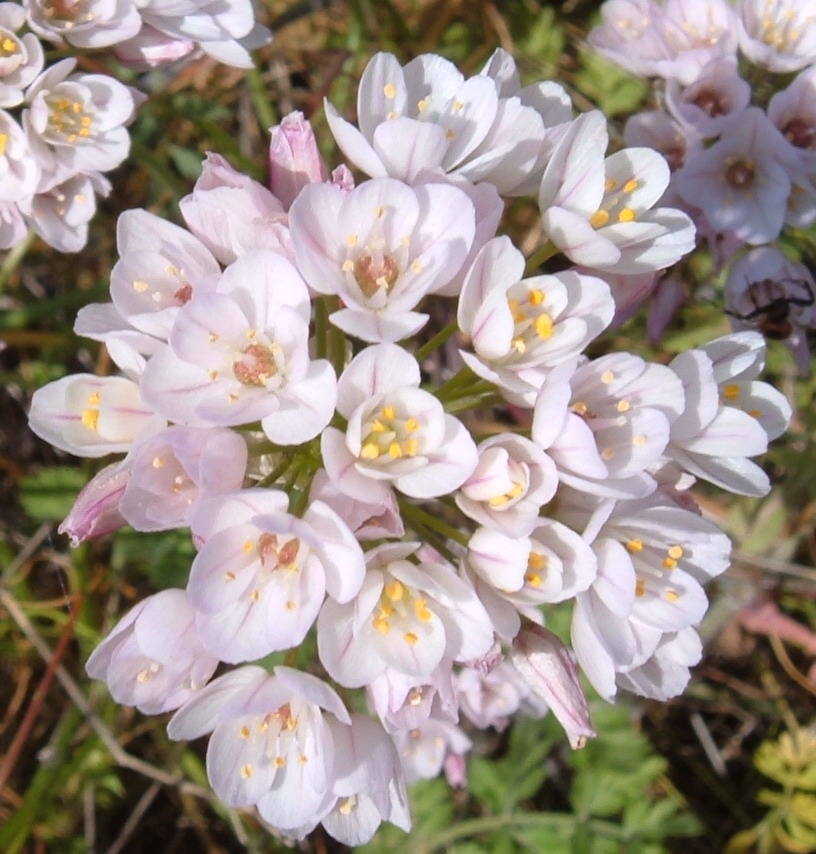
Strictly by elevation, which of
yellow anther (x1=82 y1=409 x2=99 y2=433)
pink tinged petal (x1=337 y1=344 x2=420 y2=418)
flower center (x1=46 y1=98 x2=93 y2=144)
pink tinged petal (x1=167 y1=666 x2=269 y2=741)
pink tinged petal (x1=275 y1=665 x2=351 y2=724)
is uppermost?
pink tinged petal (x1=337 y1=344 x2=420 y2=418)

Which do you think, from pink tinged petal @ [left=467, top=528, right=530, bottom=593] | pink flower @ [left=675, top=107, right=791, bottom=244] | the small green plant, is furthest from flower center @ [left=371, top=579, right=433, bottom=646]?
the small green plant

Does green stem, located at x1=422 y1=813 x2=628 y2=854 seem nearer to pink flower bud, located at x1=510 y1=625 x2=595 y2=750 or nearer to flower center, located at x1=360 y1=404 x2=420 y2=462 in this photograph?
pink flower bud, located at x1=510 y1=625 x2=595 y2=750

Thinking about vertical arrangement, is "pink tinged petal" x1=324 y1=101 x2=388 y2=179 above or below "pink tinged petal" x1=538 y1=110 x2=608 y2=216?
below

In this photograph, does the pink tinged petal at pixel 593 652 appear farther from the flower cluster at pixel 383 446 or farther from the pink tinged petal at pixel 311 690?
the pink tinged petal at pixel 311 690

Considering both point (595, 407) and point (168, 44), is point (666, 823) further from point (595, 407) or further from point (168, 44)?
point (168, 44)

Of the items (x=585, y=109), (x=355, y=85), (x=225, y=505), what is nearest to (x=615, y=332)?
(x=585, y=109)

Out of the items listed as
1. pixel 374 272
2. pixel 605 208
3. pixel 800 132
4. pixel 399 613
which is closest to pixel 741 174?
pixel 800 132

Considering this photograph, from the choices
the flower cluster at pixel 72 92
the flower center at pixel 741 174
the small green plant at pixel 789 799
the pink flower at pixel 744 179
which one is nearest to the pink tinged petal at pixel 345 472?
the flower cluster at pixel 72 92

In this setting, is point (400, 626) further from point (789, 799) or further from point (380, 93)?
point (789, 799)
